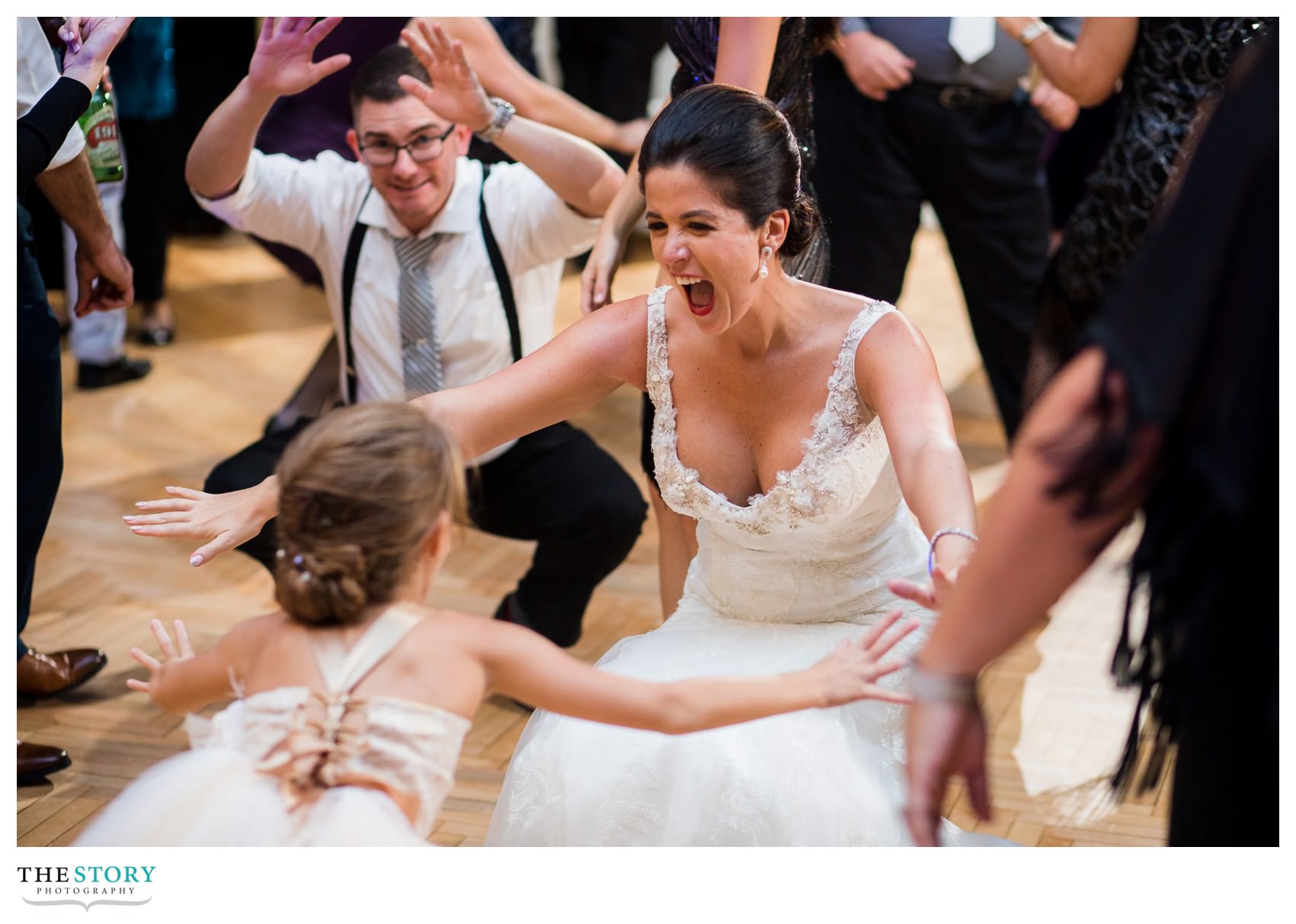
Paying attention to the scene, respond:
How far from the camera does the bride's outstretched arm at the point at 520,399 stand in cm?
198

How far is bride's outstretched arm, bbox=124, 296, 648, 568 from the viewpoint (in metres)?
1.98

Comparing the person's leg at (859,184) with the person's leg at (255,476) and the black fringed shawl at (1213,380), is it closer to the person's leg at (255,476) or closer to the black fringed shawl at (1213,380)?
the person's leg at (255,476)

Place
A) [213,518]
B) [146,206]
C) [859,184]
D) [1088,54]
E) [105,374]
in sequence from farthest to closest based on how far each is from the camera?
1. [146,206]
2. [105,374]
3. [859,184]
4. [1088,54]
5. [213,518]

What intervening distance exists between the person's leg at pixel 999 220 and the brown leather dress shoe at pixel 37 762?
2.43 m

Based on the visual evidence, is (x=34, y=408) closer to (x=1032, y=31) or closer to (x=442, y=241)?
(x=442, y=241)

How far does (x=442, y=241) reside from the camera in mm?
3049

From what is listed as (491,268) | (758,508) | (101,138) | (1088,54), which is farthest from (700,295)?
(1088,54)

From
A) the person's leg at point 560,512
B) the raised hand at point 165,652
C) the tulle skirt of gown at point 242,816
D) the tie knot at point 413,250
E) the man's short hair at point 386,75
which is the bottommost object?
the person's leg at point 560,512

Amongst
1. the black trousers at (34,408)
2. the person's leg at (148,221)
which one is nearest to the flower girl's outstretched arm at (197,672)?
the black trousers at (34,408)

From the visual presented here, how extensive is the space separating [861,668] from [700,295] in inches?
27.7

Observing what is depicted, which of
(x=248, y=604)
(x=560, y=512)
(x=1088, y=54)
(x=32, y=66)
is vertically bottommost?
(x=248, y=604)
